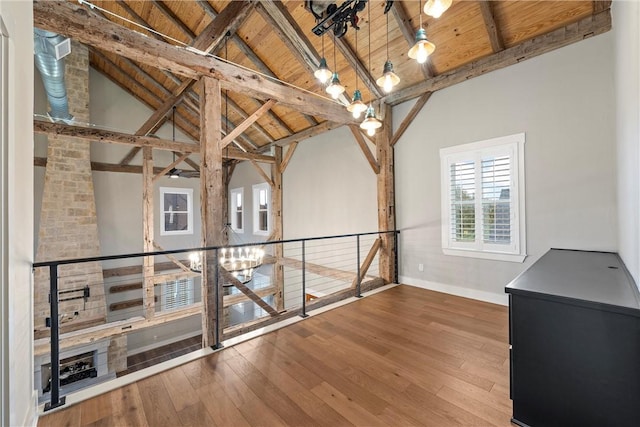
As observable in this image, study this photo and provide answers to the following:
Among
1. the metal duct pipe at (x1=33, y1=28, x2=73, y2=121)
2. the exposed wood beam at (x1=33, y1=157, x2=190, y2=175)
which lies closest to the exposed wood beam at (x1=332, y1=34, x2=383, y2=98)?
the metal duct pipe at (x1=33, y1=28, x2=73, y2=121)

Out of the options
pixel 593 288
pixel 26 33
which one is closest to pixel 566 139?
pixel 593 288

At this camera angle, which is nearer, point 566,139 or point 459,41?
point 566,139

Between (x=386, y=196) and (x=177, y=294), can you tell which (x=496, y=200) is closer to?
(x=386, y=196)

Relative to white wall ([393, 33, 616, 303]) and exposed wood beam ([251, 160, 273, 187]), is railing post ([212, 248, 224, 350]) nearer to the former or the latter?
white wall ([393, 33, 616, 303])

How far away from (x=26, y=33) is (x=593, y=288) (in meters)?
3.64

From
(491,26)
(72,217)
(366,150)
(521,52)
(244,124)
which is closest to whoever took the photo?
(491,26)

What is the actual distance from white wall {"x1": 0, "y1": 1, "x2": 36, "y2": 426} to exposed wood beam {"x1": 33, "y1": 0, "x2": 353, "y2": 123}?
667 mm

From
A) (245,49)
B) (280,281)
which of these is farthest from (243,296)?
(245,49)

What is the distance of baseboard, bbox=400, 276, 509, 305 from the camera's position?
3.60 m

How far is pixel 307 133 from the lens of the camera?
6223mm

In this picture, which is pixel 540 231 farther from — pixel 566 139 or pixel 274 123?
pixel 274 123

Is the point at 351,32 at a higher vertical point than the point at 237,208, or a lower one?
higher

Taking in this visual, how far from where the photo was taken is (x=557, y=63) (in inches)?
123

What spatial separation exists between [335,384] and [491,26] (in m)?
4.08
